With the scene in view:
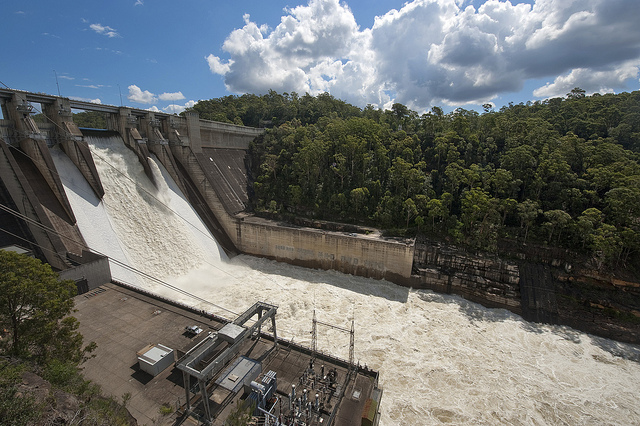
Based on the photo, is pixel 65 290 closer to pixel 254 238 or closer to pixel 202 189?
pixel 254 238

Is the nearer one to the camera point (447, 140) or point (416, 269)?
point (416, 269)

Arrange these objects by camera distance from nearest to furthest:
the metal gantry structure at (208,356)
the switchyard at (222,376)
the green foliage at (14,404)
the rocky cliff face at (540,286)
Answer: the green foliage at (14,404), the metal gantry structure at (208,356), the switchyard at (222,376), the rocky cliff face at (540,286)

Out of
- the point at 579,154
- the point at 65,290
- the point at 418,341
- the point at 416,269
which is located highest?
the point at 579,154

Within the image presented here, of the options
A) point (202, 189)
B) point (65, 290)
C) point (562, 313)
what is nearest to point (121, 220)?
point (202, 189)

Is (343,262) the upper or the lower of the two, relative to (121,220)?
lower

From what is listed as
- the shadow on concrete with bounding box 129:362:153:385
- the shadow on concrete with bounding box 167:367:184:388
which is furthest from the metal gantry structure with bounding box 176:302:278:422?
the shadow on concrete with bounding box 129:362:153:385

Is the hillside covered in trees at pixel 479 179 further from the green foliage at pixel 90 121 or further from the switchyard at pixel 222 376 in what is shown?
the green foliage at pixel 90 121

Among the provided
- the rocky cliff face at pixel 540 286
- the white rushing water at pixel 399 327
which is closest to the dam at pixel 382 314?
the white rushing water at pixel 399 327
